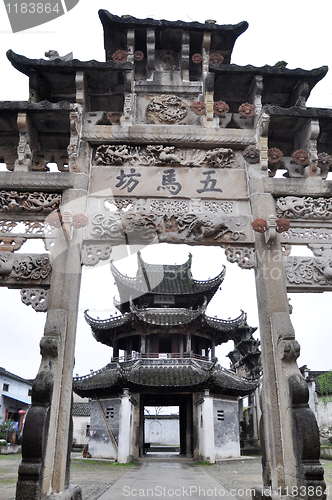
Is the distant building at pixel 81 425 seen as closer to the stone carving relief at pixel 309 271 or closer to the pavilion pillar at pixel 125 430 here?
the pavilion pillar at pixel 125 430

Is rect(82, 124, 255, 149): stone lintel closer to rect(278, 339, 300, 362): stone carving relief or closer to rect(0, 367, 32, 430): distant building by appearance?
rect(278, 339, 300, 362): stone carving relief

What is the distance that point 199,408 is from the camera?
19391mm

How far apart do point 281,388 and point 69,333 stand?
10.4ft

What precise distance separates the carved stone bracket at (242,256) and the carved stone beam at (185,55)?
4.00 meters

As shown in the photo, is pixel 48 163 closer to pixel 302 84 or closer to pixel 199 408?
pixel 302 84

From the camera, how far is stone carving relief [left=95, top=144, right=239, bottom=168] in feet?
23.1

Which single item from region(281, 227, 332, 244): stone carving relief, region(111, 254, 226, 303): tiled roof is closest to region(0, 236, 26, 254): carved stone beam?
region(281, 227, 332, 244): stone carving relief

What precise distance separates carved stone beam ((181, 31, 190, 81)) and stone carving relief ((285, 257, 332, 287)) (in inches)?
179

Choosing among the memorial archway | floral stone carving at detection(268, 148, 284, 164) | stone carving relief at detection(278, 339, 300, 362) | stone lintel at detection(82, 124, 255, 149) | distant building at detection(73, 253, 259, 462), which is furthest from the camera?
distant building at detection(73, 253, 259, 462)

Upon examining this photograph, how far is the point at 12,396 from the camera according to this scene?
118 feet

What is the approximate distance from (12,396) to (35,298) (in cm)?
3483

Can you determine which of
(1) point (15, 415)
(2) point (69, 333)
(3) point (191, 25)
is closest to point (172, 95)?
(3) point (191, 25)

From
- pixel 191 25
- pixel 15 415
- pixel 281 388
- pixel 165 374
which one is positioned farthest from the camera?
pixel 15 415

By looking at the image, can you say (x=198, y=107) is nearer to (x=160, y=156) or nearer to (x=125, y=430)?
(x=160, y=156)
